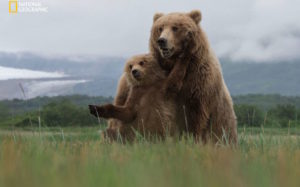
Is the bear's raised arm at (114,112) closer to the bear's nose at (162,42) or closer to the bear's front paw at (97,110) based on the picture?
the bear's front paw at (97,110)

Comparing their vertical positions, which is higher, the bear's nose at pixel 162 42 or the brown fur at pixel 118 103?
the bear's nose at pixel 162 42

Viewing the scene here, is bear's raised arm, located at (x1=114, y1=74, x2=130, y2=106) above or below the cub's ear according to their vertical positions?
below

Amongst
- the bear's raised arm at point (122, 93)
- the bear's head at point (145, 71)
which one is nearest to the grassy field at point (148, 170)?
the bear's head at point (145, 71)

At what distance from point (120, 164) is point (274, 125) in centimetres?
327

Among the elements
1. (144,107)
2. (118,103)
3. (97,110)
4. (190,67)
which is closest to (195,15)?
(190,67)

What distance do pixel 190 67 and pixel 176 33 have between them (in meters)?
0.34

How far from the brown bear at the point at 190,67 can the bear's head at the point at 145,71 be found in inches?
2.3

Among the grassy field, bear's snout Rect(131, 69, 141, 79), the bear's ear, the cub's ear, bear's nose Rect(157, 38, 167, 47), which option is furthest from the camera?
the bear's ear

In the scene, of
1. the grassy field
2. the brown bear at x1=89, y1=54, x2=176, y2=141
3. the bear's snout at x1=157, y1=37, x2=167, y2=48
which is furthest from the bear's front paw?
the grassy field

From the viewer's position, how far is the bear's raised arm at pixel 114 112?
4.47m

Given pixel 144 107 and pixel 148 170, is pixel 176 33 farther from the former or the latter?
pixel 148 170

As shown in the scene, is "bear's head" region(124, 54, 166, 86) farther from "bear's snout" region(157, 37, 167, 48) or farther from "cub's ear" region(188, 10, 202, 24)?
"cub's ear" region(188, 10, 202, 24)

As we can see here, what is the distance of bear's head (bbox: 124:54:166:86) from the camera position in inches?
189

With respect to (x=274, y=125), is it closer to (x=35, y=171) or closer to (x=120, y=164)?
(x=120, y=164)
